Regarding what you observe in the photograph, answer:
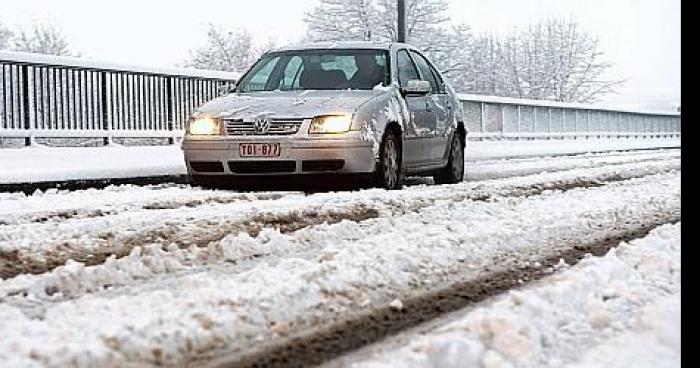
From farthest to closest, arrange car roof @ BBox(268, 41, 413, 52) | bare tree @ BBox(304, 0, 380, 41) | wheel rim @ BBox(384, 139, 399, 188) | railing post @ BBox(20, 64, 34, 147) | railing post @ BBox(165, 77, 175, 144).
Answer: bare tree @ BBox(304, 0, 380, 41)
railing post @ BBox(165, 77, 175, 144)
railing post @ BBox(20, 64, 34, 147)
car roof @ BBox(268, 41, 413, 52)
wheel rim @ BBox(384, 139, 399, 188)

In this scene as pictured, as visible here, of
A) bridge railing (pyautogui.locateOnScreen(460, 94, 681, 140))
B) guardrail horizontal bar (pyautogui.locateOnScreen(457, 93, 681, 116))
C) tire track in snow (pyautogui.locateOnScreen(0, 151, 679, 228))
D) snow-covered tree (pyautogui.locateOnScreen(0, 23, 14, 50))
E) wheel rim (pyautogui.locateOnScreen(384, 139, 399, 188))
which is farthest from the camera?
snow-covered tree (pyautogui.locateOnScreen(0, 23, 14, 50))

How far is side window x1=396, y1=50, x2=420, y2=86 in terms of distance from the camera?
10.3 m

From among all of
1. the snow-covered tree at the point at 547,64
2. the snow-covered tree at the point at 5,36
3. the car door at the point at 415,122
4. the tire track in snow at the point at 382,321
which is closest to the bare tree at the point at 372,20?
the snow-covered tree at the point at 547,64

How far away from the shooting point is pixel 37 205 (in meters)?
7.49

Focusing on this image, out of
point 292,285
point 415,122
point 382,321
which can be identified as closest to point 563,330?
point 382,321

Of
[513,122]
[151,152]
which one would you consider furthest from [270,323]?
[513,122]

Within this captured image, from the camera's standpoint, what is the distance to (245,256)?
182 inches

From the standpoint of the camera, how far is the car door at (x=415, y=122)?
988 centimetres

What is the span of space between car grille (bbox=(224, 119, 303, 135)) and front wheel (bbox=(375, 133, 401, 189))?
83cm

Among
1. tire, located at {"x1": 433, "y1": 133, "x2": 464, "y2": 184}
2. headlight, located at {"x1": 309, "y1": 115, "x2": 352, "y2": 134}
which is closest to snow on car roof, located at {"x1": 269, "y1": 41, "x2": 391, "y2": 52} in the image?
tire, located at {"x1": 433, "y1": 133, "x2": 464, "y2": 184}

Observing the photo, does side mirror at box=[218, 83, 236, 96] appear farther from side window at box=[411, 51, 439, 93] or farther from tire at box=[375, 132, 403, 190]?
side window at box=[411, 51, 439, 93]

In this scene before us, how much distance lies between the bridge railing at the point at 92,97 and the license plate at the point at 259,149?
9.04 ft
